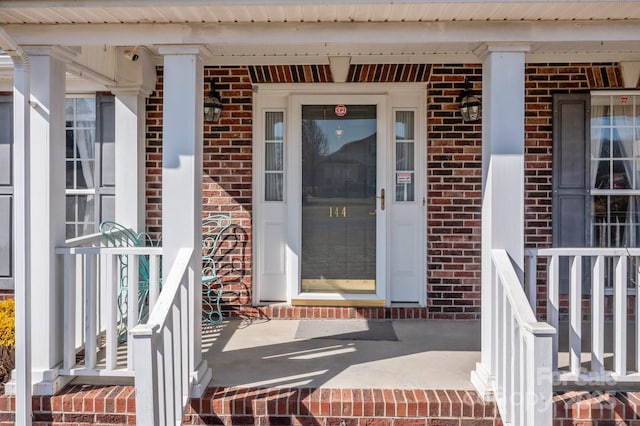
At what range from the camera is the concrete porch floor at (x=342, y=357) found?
3637mm

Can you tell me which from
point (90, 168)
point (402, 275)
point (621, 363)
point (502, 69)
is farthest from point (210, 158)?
point (621, 363)

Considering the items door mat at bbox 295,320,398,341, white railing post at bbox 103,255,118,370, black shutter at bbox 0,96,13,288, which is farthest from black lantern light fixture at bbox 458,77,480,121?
black shutter at bbox 0,96,13,288

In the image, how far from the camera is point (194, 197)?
3498 mm

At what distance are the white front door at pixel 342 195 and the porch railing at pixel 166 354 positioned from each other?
2.02 m

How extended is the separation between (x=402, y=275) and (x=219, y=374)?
7.44ft

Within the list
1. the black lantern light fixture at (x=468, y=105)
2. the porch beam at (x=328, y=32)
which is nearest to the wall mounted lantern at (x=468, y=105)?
the black lantern light fixture at (x=468, y=105)

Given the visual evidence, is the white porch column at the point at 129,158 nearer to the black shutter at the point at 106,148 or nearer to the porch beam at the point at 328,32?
the black shutter at the point at 106,148

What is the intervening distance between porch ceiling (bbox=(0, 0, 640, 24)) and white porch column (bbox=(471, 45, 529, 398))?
285 millimetres

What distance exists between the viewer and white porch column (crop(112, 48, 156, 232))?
16.3 ft

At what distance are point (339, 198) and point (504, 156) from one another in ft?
7.09

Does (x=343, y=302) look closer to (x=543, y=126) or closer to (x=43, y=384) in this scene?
(x=543, y=126)

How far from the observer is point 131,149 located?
504 cm

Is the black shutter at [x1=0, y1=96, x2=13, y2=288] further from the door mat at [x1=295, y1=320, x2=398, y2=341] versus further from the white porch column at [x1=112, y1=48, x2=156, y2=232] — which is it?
the door mat at [x1=295, y1=320, x2=398, y2=341]

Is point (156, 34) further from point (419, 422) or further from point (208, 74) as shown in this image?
point (419, 422)
